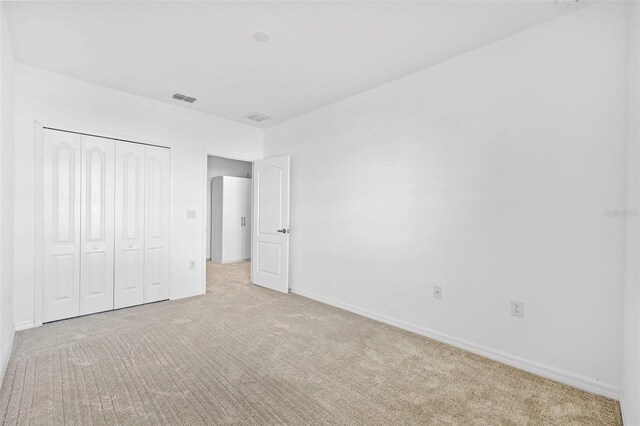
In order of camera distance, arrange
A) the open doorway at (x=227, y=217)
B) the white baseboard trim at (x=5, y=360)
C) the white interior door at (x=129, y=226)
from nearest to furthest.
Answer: the white baseboard trim at (x=5, y=360) → the white interior door at (x=129, y=226) → the open doorway at (x=227, y=217)

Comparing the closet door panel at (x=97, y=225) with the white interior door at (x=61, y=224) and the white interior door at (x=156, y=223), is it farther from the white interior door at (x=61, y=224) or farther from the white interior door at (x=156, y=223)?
the white interior door at (x=156, y=223)

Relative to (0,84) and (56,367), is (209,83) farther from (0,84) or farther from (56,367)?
(56,367)

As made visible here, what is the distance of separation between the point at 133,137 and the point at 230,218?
3.58m

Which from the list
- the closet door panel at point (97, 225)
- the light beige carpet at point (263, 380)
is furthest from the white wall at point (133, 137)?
the light beige carpet at point (263, 380)

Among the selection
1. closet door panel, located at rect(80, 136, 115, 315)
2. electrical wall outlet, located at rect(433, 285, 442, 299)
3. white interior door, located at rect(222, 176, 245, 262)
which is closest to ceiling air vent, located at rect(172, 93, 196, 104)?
closet door panel, located at rect(80, 136, 115, 315)

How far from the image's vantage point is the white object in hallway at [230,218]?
23.7 ft

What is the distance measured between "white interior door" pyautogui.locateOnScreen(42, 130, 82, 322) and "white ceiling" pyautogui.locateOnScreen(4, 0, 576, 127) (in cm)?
84

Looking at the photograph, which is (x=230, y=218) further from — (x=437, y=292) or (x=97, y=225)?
(x=437, y=292)

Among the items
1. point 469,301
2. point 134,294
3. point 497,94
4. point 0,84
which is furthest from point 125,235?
point 497,94

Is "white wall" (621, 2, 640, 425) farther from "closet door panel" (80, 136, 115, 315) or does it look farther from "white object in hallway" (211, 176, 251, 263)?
"white object in hallway" (211, 176, 251, 263)

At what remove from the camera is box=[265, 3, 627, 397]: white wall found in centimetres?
217

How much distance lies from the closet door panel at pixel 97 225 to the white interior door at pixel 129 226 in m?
0.08

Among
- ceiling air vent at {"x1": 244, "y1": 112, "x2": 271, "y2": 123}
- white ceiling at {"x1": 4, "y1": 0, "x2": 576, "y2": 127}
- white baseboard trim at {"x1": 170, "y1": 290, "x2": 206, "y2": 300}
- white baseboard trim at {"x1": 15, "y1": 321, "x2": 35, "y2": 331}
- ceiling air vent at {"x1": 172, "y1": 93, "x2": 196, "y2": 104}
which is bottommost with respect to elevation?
white baseboard trim at {"x1": 170, "y1": 290, "x2": 206, "y2": 300}

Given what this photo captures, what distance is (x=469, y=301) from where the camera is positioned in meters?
2.83
